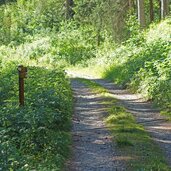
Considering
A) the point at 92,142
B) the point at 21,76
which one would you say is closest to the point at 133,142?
the point at 92,142

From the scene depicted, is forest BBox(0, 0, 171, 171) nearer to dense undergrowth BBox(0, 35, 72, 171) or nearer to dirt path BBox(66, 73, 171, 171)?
dense undergrowth BBox(0, 35, 72, 171)

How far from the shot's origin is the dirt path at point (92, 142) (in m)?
9.19

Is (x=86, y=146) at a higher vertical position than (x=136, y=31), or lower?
lower

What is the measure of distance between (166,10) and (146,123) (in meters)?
17.0

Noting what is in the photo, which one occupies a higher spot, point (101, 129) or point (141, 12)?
point (141, 12)

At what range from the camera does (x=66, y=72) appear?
969 inches

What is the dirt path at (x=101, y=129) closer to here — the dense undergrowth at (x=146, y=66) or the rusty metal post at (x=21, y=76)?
the dense undergrowth at (x=146, y=66)

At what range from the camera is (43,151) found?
915 centimetres

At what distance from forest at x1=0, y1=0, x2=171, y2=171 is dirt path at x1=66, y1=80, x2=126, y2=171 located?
8.5 inches

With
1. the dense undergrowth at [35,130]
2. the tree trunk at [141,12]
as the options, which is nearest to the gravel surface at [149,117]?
the dense undergrowth at [35,130]

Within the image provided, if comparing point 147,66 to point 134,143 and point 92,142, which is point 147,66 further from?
point 134,143

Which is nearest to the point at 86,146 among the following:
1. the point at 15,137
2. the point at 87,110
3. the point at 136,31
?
the point at 15,137

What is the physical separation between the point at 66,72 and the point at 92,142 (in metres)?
13.8

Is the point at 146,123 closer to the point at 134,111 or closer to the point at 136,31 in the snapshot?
the point at 134,111
